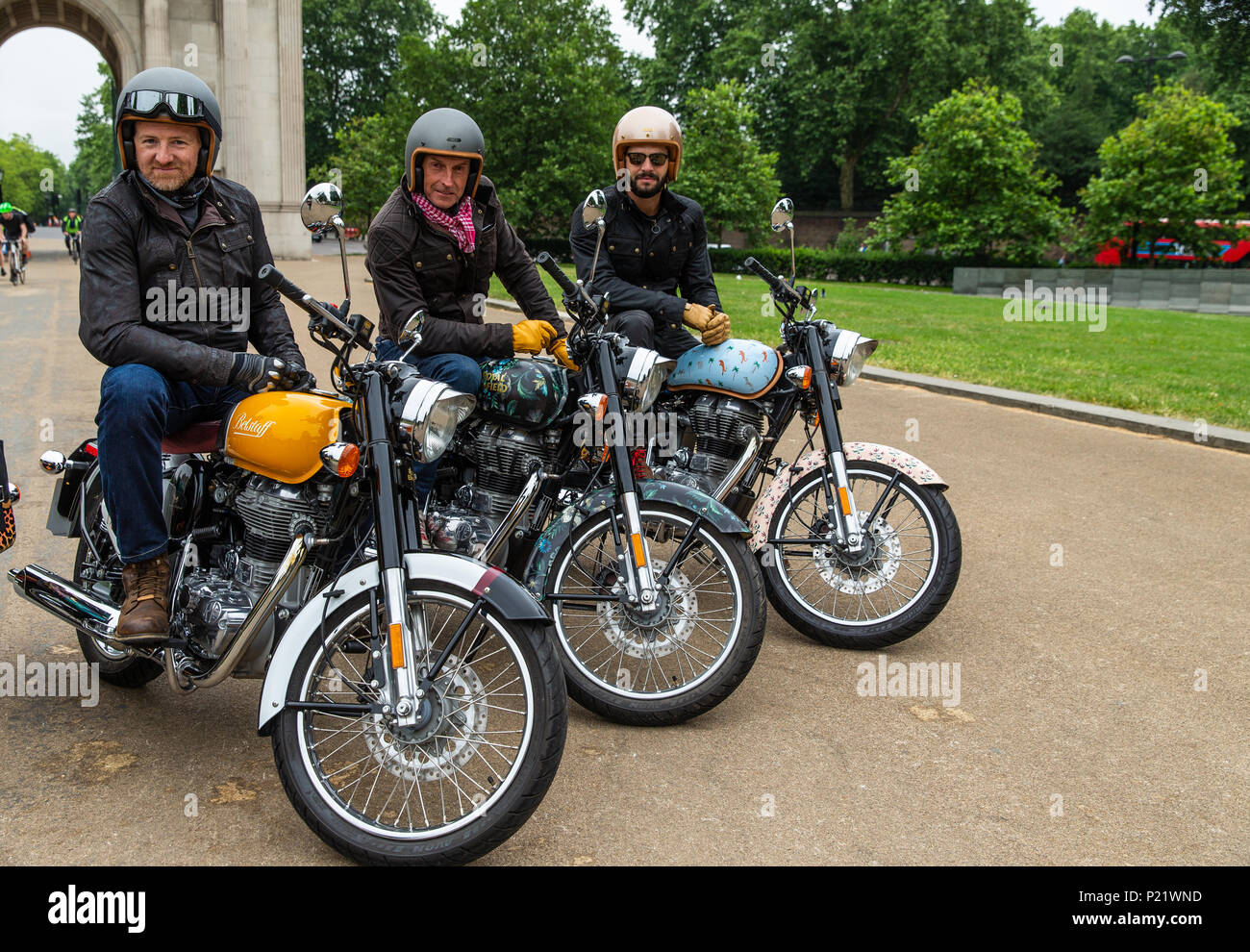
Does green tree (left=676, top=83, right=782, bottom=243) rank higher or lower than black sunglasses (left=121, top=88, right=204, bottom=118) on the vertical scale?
higher

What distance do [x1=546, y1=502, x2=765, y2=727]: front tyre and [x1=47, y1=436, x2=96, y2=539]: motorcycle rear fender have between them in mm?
1647

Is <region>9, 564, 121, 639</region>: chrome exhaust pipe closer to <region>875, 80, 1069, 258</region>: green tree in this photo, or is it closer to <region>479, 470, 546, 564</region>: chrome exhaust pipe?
<region>479, 470, 546, 564</region>: chrome exhaust pipe

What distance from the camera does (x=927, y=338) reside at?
15609mm

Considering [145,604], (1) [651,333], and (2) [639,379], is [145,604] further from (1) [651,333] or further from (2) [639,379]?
(1) [651,333]

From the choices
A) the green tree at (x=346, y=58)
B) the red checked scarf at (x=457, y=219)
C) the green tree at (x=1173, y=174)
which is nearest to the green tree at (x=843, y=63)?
the green tree at (x=346, y=58)

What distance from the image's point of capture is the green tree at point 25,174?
376ft

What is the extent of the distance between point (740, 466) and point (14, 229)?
26.0 m

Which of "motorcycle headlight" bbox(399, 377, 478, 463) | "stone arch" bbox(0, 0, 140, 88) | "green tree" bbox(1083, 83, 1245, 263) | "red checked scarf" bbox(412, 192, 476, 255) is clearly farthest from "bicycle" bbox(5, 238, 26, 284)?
"green tree" bbox(1083, 83, 1245, 263)

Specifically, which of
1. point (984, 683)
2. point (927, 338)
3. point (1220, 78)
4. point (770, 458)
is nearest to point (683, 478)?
point (770, 458)

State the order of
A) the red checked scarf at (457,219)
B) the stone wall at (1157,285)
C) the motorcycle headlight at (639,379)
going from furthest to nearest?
the stone wall at (1157,285) < the red checked scarf at (457,219) < the motorcycle headlight at (639,379)

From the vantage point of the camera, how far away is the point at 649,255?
5.23 m

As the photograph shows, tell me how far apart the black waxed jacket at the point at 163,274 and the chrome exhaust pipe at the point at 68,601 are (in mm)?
734

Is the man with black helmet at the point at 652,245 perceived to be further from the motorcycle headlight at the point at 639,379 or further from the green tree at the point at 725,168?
the green tree at the point at 725,168

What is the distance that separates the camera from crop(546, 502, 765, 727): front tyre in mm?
3840
